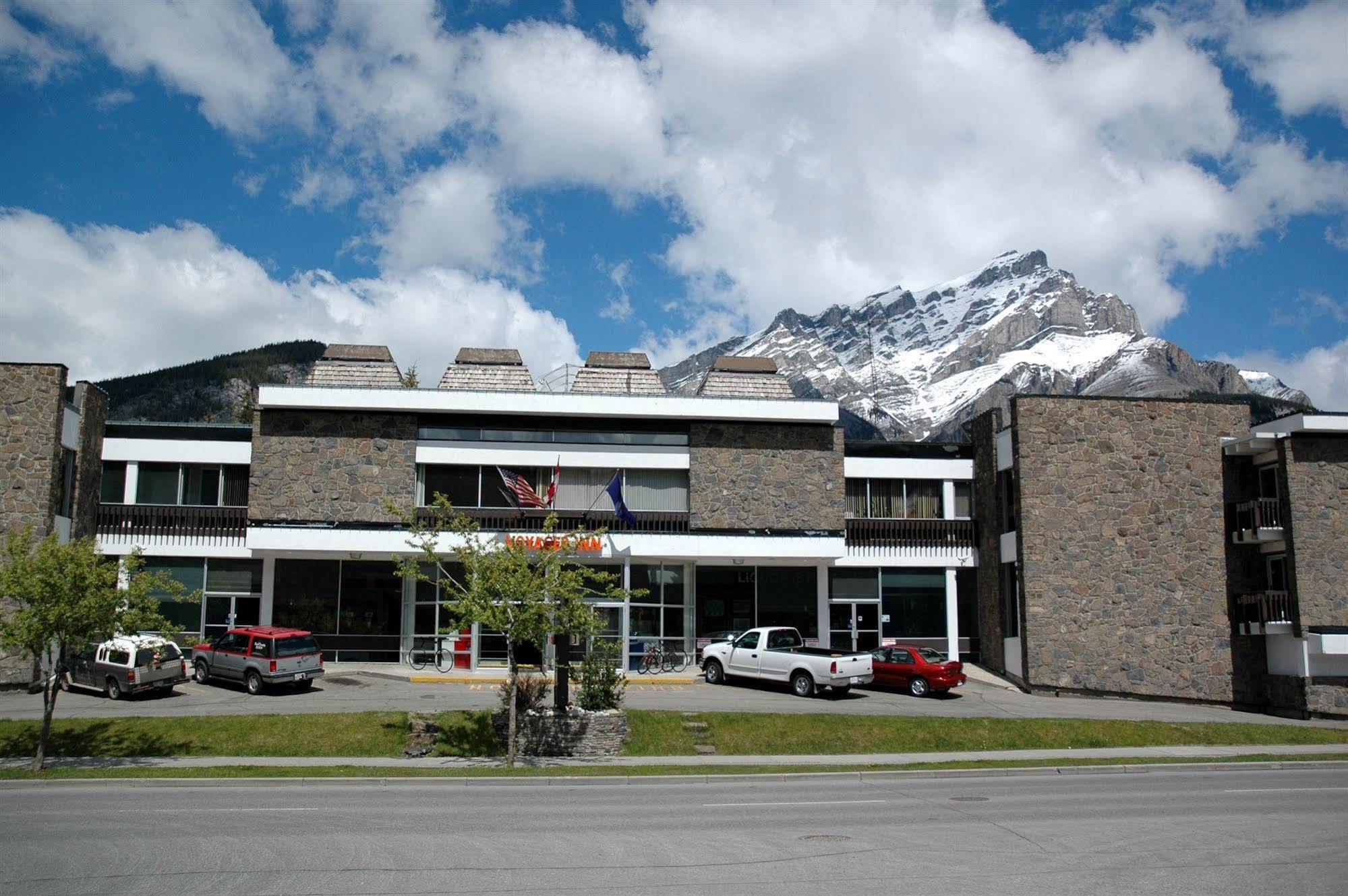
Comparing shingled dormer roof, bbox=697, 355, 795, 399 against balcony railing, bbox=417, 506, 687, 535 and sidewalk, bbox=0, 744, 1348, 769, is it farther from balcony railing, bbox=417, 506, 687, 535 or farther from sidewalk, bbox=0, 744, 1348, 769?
sidewalk, bbox=0, 744, 1348, 769

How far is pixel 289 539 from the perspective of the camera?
1296 inches

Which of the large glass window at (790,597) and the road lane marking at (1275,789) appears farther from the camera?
the large glass window at (790,597)

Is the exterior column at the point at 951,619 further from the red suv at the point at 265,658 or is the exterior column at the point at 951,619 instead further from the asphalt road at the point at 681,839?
the red suv at the point at 265,658

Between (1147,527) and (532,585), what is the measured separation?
20.6 m

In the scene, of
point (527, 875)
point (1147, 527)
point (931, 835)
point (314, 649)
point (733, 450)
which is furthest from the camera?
point (733, 450)

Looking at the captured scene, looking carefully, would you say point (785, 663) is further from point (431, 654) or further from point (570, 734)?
point (431, 654)

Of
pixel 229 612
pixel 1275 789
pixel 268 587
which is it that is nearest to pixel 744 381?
pixel 268 587

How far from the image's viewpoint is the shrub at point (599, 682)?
77.1ft

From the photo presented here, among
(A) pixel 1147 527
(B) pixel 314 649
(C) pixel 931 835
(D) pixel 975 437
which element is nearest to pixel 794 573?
(D) pixel 975 437

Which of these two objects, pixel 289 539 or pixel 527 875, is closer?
pixel 527 875

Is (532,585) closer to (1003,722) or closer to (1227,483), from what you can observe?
(1003,722)

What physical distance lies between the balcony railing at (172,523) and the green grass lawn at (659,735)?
11.3 metres

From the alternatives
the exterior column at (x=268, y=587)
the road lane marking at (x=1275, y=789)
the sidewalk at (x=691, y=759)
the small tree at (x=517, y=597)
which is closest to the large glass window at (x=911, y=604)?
the sidewalk at (x=691, y=759)

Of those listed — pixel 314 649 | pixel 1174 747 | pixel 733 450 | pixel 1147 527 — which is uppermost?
pixel 733 450
